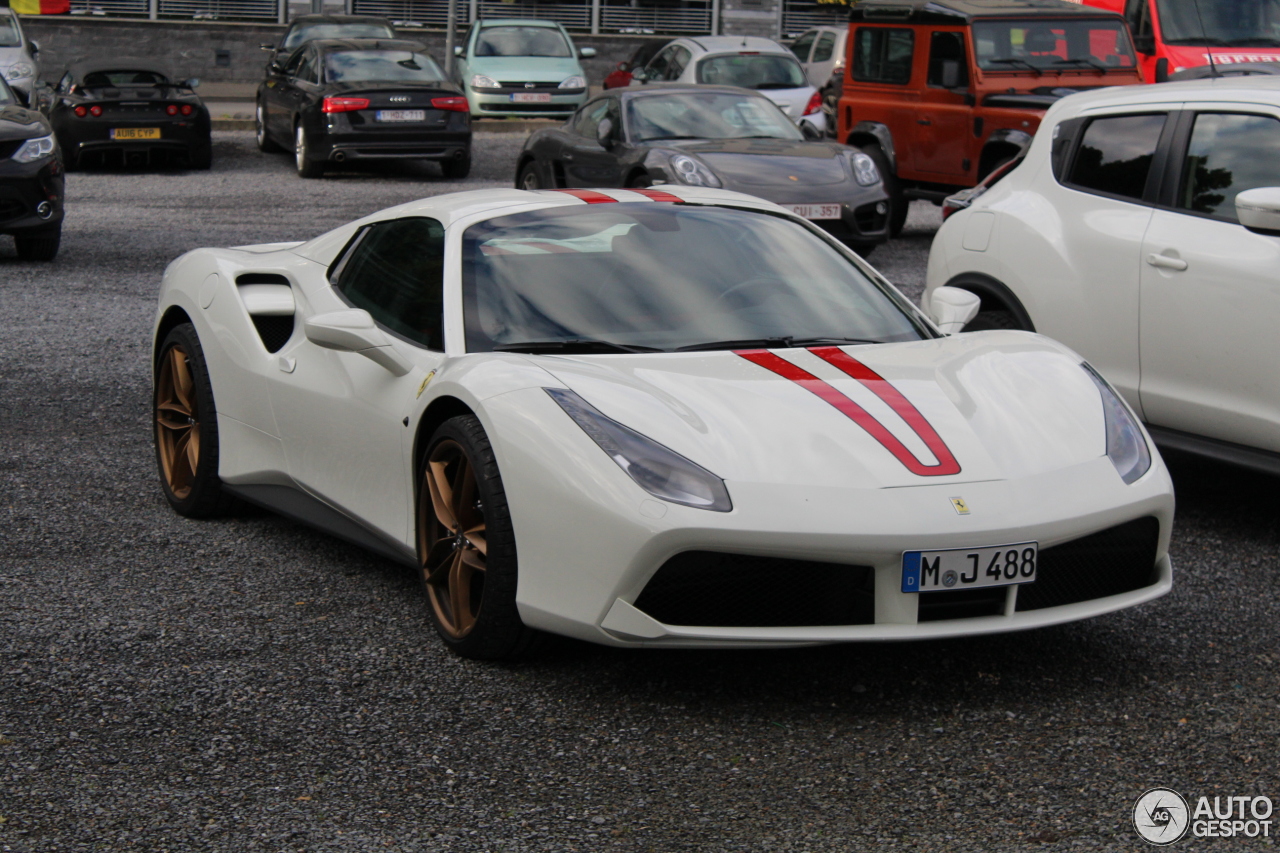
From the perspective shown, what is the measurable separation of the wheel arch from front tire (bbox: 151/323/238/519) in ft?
9.82

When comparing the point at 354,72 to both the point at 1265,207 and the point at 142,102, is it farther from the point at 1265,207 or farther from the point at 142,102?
the point at 1265,207

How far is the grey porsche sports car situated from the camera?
11.8m

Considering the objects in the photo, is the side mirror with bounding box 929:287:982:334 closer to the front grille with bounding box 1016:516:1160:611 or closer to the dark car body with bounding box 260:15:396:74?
the front grille with bounding box 1016:516:1160:611

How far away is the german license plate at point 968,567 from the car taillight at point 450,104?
14835mm

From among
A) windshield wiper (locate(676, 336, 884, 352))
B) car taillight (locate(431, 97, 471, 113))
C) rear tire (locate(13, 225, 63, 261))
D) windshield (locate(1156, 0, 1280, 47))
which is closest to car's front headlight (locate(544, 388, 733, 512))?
windshield wiper (locate(676, 336, 884, 352))

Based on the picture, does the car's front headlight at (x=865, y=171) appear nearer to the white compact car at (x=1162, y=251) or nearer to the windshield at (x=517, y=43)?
the white compact car at (x=1162, y=251)

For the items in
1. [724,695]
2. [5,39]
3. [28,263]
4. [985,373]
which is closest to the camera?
[724,695]

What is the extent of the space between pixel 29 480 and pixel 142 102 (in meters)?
13.2

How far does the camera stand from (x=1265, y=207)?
5.12 meters

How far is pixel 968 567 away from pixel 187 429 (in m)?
3.25

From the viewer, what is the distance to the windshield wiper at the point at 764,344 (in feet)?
14.8

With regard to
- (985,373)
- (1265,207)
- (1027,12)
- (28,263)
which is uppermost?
(1027,12)

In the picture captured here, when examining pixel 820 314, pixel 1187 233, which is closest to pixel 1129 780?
pixel 820 314

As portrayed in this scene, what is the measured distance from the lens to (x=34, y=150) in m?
11.9
